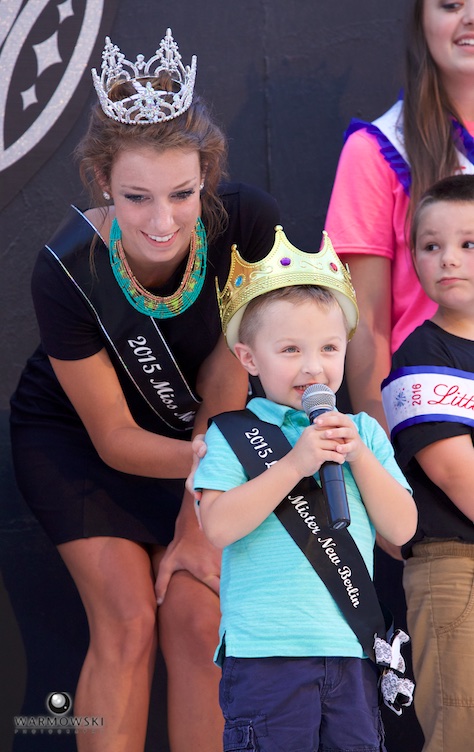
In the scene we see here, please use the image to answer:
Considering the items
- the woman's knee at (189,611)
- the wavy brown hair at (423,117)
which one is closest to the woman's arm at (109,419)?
the woman's knee at (189,611)

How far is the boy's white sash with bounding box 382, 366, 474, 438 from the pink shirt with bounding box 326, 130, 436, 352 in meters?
0.39

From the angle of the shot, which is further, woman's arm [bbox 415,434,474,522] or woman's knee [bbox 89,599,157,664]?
woman's knee [bbox 89,599,157,664]

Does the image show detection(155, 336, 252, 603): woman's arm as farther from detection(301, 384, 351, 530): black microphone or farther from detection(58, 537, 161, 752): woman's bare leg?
detection(301, 384, 351, 530): black microphone

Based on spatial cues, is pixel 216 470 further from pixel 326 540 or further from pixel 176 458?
pixel 176 458

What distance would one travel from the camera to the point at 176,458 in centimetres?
246

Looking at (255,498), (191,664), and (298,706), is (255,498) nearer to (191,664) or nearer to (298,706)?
(298,706)

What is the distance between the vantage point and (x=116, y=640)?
247 centimetres

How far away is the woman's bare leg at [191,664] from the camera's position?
238cm

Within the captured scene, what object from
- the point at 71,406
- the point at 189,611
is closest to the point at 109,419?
the point at 71,406

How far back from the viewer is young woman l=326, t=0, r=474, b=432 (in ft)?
8.87

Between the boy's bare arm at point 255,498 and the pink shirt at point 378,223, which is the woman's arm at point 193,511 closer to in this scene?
the pink shirt at point 378,223

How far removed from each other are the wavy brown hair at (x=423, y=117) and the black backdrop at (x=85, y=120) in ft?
0.96

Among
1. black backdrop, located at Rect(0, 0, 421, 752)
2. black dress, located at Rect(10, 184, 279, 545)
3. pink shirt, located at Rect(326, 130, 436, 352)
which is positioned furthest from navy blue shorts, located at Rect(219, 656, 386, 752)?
black backdrop, located at Rect(0, 0, 421, 752)

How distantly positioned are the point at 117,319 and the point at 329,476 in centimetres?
93
